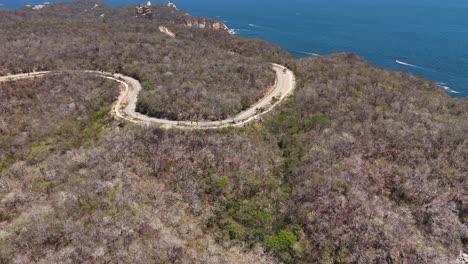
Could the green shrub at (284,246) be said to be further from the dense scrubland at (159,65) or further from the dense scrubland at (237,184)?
the dense scrubland at (159,65)

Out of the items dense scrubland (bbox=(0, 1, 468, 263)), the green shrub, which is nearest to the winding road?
dense scrubland (bbox=(0, 1, 468, 263))

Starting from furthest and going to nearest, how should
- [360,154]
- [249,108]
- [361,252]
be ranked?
[249,108]
[360,154]
[361,252]

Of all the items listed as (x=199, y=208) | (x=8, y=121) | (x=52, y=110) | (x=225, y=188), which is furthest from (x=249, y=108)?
(x=8, y=121)

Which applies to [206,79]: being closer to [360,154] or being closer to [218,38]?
[360,154]

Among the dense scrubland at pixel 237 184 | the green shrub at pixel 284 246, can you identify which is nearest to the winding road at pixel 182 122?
the dense scrubland at pixel 237 184

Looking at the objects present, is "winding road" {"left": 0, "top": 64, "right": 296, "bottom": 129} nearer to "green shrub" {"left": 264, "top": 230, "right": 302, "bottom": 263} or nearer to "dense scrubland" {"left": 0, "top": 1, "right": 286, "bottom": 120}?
"dense scrubland" {"left": 0, "top": 1, "right": 286, "bottom": 120}

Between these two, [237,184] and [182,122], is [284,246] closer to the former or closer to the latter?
[237,184]
